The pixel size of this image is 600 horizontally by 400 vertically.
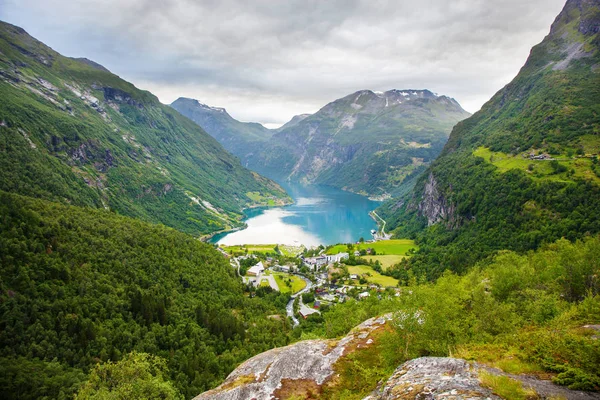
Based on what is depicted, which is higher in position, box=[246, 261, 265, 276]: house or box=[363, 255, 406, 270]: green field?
box=[363, 255, 406, 270]: green field

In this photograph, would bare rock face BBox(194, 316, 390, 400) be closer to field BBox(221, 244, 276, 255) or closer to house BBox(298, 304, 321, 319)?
house BBox(298, 304, 321, 319)

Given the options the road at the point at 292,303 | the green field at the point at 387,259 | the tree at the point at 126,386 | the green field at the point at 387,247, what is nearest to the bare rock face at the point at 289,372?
the tree at the point at 126,386

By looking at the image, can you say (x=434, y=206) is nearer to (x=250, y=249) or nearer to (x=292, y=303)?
(x=250, y=249)

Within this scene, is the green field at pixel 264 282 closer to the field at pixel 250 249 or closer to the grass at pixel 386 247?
the field at pixel 250 249

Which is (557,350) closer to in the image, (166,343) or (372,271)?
(166,343)

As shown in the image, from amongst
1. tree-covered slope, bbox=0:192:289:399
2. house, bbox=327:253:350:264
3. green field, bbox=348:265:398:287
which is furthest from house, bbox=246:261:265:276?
green field, bbox=348:265:398:287

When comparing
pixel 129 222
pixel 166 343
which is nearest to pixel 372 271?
pixel 166 343
